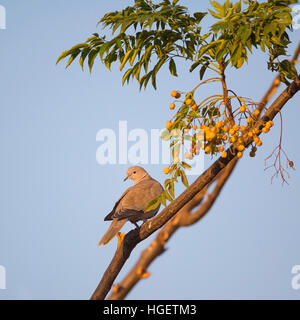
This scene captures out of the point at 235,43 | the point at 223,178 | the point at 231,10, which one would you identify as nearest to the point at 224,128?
the point at 223,178

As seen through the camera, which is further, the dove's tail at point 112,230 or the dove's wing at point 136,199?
the dove's wing at point 136,199

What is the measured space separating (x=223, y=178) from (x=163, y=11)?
4.67ft

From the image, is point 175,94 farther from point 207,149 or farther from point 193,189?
point 193,189

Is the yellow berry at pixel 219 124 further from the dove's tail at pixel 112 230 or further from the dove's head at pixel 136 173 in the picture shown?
the dove's head at pixel 136 173

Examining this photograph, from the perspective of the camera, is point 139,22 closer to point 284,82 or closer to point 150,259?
point 284,82

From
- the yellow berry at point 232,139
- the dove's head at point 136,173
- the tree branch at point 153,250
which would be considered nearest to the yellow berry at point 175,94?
the yellow berry at point 232,139

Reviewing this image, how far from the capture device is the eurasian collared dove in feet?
15.5

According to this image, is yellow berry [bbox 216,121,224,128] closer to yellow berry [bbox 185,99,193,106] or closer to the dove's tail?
yellow berry [bbox 185,99,193,106]

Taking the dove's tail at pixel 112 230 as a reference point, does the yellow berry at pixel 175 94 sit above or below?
above

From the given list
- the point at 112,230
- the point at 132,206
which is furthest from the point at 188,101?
the point at 112,230

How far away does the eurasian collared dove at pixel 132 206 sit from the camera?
472 centimetres

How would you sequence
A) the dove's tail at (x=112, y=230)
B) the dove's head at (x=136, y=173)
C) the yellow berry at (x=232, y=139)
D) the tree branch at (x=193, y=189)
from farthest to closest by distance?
the dove's head at (x=136, y=173) → the dove's tail at (x=112, y=230) → the tree branch at (x=193, y=189) → the yellow berry at (x=232, y=139)

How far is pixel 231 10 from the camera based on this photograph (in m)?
3.41

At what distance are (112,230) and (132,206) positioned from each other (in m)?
0.35
